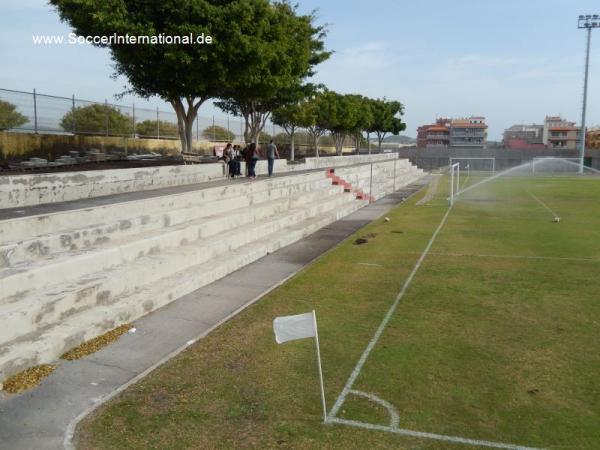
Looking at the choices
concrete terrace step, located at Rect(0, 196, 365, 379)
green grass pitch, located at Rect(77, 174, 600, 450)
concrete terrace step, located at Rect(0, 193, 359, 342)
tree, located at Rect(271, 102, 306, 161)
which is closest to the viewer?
green grass pitch, located at Rect(77, 174, 600, 450)

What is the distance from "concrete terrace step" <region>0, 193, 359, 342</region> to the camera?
22.9 ft

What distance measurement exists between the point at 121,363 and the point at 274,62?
19227mm

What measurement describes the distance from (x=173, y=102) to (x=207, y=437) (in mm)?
19085

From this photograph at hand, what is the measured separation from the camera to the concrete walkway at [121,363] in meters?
5.43

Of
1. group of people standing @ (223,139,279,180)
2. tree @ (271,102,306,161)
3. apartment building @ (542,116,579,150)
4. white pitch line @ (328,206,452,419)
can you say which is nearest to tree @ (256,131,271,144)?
tree @ (271,102,306,161)

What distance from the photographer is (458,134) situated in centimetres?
14975

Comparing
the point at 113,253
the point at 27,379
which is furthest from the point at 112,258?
the point at 27,379

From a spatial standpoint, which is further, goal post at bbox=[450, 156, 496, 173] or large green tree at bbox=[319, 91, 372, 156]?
goal post at bbox=[450, 156, 496, 173]

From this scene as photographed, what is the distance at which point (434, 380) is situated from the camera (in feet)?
21.0

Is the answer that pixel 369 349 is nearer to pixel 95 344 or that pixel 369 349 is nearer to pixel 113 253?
pixel 95 344

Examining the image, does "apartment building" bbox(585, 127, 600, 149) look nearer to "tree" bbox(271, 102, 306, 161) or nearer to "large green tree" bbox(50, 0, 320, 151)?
"tree" bbox(271, 102, 306, 161)

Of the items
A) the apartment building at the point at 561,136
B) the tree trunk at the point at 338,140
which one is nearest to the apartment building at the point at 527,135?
the apartment building at the point at 561,136

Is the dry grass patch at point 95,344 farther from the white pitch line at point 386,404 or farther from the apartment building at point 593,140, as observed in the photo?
the apartment building at point 593,140

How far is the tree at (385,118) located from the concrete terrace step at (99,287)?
61.5 m
